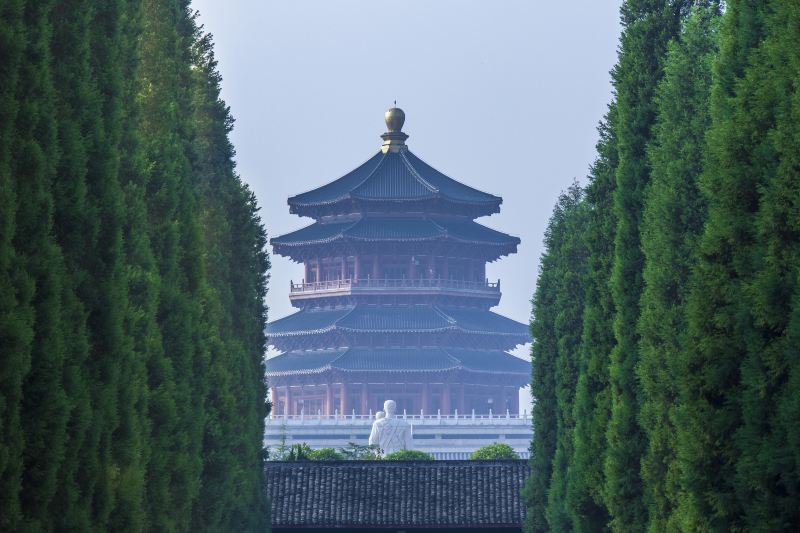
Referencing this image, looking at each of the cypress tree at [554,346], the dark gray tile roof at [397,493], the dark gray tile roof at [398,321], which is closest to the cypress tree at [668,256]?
the cypress tree at [554,346]

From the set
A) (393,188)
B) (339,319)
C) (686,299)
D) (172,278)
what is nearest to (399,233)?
(393,188)

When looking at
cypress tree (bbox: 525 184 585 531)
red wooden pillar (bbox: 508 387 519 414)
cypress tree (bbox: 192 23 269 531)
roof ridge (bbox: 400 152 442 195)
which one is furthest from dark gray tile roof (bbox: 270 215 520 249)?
cypress tree (bbox: 192 23 269 531)

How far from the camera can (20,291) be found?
17.2m

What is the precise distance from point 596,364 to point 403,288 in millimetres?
72880

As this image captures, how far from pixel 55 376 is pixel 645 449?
36.6 ft

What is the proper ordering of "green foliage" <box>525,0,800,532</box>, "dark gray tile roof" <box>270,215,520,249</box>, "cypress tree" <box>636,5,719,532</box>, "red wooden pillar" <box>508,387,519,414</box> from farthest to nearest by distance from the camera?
"red wooden pillar" <box>508,387,519,414</box> → "dark gray tile roof" <box>270,215,520,249</box> → "cypress tree" <box>636,5,719,532</box> → "green foliage" <box>525,0,800,532</box>

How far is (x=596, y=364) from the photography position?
2950 cm

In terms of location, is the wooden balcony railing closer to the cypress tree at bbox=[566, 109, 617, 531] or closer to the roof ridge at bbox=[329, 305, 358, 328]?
the roof ridge at bbox=[329, 305, 358, 328]

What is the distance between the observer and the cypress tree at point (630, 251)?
2661 centimetres

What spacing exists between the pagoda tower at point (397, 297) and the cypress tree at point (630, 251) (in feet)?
226

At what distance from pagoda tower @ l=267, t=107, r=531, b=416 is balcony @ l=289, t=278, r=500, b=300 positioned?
59 mm

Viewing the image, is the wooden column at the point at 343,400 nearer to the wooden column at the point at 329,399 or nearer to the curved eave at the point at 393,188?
the wooden column at the point at 329,399

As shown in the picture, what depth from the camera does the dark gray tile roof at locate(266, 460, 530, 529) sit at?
49.7 m

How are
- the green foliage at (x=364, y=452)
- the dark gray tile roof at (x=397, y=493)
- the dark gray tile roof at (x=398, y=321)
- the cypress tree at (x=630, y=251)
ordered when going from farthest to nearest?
the dark gray tile roof at (x=398, y=321) < the green foliage at (x=364, y=452) < the dark gray tile roof at (x=397, y=493) < the cypress tree at (x=630, y=251)
